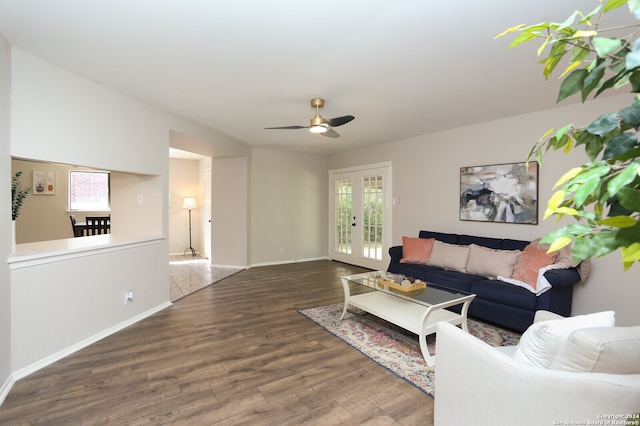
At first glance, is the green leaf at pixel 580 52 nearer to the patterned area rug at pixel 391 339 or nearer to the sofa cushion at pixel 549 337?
the sofa cushion at pixel 549 337

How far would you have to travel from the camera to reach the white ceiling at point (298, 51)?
188 cm

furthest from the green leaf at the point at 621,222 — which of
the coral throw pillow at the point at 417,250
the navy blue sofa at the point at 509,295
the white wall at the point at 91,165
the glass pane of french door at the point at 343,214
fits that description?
the glass pane of french door at the point at 343,214

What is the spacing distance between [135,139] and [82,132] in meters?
0.61

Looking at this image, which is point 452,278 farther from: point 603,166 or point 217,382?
point 603,166

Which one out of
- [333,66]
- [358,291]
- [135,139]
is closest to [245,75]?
[333,66]

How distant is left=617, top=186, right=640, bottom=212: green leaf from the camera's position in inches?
22.2

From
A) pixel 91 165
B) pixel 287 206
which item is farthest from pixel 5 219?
pixel 287 206

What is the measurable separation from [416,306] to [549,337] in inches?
72.6

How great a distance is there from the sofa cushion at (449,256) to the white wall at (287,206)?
329 cm

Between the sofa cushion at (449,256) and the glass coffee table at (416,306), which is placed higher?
the sofa cushion at (449,256)

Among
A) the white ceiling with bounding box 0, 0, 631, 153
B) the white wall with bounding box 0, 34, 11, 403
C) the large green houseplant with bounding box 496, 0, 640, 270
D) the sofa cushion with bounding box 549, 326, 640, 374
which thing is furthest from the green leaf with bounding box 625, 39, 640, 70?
the white wall with bounding box 0, 34, 11, 403

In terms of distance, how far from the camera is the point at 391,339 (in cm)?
298

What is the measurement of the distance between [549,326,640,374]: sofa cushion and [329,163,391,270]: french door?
4595mm

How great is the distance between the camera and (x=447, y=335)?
5.24 feet
